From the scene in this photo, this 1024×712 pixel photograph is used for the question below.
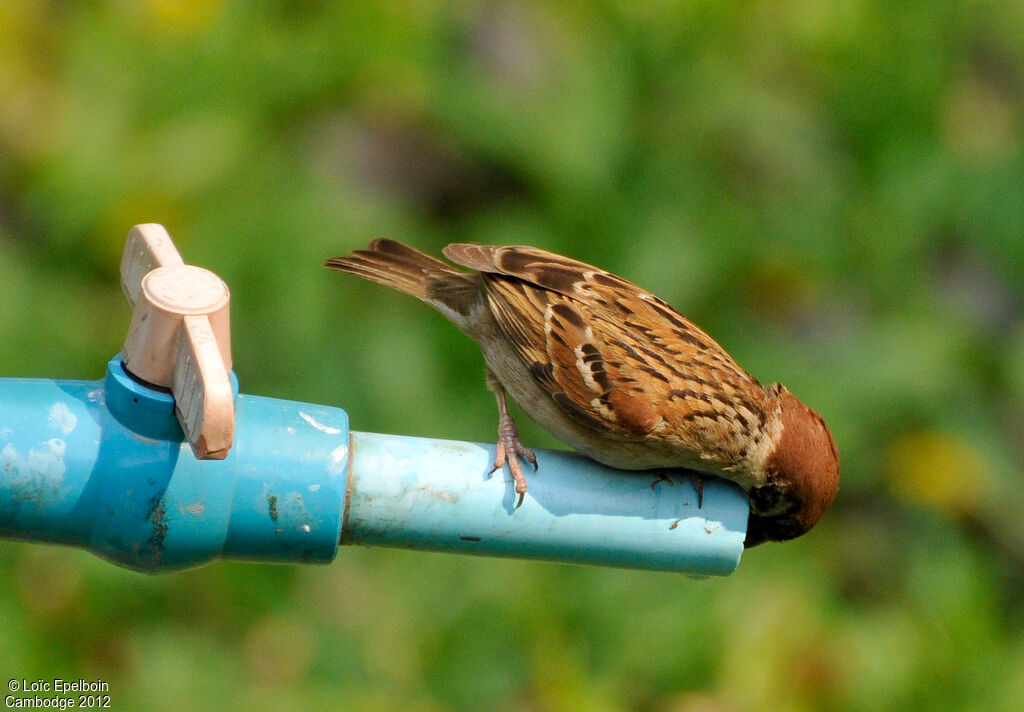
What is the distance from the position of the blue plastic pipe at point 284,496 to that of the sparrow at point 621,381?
277mm

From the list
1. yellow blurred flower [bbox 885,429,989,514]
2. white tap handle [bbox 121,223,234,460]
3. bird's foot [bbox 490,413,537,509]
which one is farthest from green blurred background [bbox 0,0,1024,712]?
white tap handle [bbox 121,223,234,460]

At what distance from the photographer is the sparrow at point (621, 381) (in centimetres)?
308

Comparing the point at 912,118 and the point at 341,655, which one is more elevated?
the point at 912,118

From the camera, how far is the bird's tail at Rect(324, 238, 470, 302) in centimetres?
377

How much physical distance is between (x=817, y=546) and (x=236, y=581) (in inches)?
94.3

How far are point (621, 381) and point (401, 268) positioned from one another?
86 centimetres

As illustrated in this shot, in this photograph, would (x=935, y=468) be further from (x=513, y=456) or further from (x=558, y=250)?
(x=513, y=456)

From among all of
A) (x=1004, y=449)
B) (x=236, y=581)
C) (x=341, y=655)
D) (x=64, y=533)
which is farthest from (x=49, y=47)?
(x=1004, y=449)

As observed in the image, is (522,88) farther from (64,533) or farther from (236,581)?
(64,533)

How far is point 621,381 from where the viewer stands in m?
3.26

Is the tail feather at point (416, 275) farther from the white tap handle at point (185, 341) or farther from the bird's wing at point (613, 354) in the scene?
the white tap handle at point (185, 341)

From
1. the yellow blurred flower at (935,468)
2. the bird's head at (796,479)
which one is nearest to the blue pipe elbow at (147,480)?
the bird's head at (796,479)

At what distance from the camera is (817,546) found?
5473mm

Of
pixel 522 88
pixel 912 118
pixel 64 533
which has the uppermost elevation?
pixel 912 118
